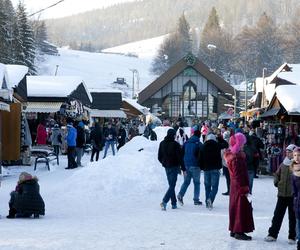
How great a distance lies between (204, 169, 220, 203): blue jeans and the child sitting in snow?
3536mm

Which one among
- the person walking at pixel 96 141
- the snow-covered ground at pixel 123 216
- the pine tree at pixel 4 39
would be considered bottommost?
the snow-covered ground at pixel 123 216

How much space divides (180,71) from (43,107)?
4518 cm

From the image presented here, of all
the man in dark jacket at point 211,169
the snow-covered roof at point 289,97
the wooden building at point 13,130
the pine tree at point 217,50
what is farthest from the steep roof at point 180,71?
the man in dark jacket at point 211,169

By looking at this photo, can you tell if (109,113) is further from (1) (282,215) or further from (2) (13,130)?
(1) (282,215)

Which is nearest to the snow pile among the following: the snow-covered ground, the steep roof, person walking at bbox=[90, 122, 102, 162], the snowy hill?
the snow-covered ground

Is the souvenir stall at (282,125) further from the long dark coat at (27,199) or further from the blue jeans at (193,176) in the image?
the long dark coat at (27,199)

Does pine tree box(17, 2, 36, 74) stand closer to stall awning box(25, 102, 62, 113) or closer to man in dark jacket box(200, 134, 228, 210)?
stall awning box(25, 102, 62, 113)

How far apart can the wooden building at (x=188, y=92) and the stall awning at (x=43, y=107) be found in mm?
41311

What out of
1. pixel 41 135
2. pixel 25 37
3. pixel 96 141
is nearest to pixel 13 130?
pixel 41 135

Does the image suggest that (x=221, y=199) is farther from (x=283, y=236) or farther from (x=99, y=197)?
(x=283, y=236)

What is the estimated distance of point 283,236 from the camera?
30.9 feet

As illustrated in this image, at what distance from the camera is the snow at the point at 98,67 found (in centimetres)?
12181

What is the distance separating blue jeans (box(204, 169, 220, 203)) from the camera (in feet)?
41.4

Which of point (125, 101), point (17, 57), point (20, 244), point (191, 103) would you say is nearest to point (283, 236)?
point (20, 244)
